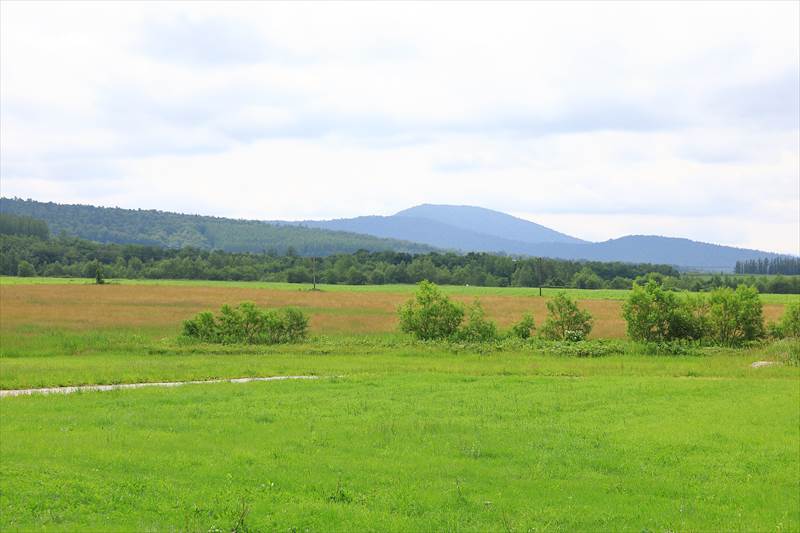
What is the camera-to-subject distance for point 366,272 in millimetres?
171750

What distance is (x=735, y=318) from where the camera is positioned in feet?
160

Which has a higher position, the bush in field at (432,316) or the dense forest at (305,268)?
the dense forest at (305,268)

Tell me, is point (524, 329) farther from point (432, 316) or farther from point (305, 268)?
point (305, 268)

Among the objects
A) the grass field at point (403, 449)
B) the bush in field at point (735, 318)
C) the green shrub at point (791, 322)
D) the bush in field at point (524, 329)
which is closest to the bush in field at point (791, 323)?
the green shrub at point (791, 322)

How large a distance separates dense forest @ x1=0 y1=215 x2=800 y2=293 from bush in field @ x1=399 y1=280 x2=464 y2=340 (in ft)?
334

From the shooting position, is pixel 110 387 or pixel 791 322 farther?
pixel 791 322

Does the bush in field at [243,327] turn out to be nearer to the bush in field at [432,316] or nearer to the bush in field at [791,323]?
the bush in field at [432,316]

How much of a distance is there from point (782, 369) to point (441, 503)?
2859 centimetres

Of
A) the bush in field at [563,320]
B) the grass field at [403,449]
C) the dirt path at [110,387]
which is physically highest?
the bush in field at [563,320]

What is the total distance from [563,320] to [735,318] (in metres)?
11.5

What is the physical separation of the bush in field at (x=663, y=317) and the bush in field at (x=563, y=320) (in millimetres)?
3316

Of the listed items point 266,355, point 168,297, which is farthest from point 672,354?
point 168,297

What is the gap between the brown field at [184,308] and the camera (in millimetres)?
60469

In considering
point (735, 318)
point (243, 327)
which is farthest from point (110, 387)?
point (735, 318)
